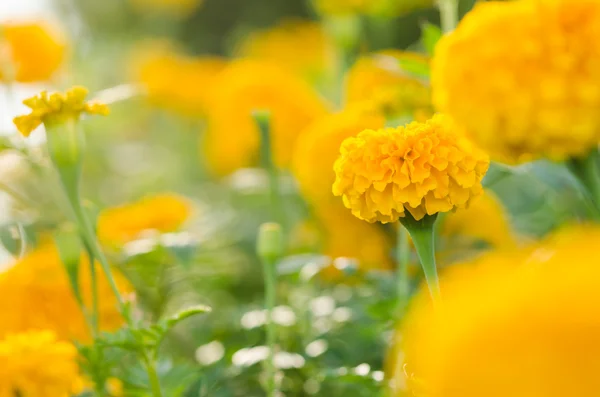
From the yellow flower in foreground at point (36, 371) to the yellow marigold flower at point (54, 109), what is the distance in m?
0.17

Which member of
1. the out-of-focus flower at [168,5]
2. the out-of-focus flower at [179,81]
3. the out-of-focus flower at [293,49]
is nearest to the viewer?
the out-of-focus flower at [179,81]

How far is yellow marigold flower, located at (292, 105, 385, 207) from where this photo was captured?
2.78ft

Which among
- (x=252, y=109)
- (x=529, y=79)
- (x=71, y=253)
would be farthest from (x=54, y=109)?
(x=252, y=109)

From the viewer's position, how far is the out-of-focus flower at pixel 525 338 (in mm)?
288

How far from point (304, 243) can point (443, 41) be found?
0.61 m

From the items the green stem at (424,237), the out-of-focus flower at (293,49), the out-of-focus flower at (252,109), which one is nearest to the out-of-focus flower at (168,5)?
the out-of-focus flower at (293,49)

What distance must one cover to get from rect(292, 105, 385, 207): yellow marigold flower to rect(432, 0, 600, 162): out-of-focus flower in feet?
1.22

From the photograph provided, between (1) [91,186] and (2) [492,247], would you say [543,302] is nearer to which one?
(2) [492,247]

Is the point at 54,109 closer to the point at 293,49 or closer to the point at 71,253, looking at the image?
the point at 71,253

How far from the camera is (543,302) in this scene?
0.99ft

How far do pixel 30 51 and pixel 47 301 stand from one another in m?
0.54

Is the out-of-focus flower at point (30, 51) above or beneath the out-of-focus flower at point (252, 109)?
above

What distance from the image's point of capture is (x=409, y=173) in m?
0.51

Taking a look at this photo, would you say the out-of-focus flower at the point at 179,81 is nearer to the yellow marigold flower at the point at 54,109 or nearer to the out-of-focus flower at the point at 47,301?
the out-of-focus flower at the point at 47,301
